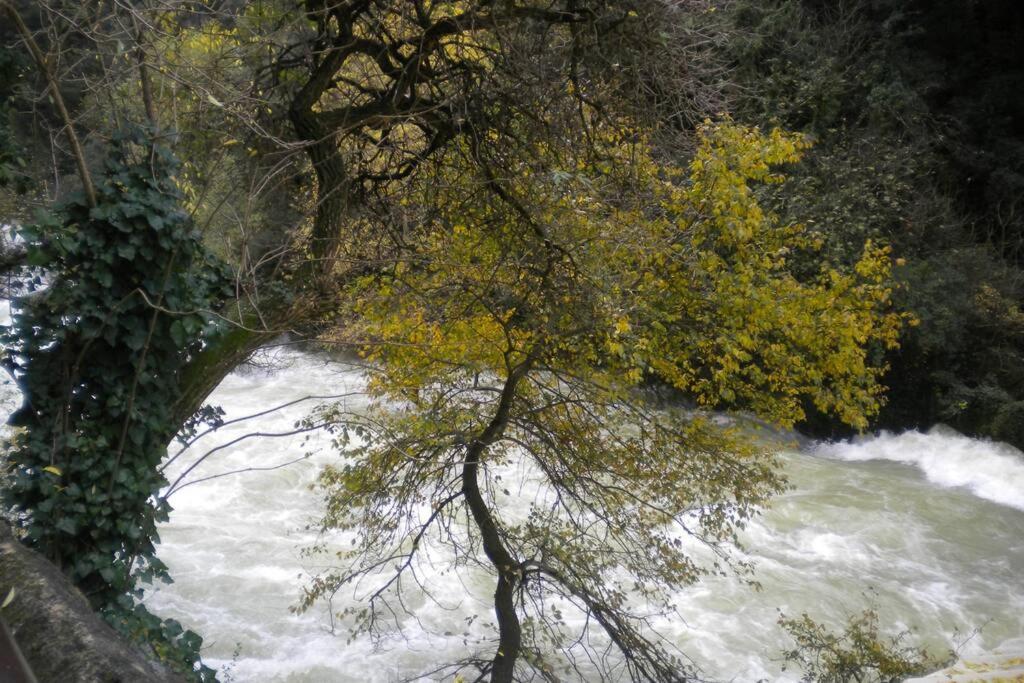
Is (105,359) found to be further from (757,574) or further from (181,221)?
(757,574)

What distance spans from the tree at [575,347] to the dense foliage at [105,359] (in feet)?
4.58

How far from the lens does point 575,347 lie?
5789mm

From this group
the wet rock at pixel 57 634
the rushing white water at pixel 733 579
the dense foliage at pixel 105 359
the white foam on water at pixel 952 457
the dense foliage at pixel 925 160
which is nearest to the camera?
the wet rock at pixel 57 634

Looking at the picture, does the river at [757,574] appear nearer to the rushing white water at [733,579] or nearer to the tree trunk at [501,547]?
the rushing white water at [733,579]

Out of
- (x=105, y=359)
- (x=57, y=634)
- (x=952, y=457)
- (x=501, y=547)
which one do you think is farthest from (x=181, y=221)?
(x=952, y=457)

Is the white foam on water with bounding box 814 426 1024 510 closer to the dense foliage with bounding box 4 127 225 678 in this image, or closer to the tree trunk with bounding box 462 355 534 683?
the tree trunk with bounding box 462 355 534 683

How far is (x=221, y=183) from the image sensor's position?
8.05 m

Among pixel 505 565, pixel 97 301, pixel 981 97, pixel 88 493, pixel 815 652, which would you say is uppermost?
pixel 981 97

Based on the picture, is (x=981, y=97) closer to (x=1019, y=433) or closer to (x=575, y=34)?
(x=1019, y=433)

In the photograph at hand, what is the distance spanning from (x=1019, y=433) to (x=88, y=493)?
1262 cm

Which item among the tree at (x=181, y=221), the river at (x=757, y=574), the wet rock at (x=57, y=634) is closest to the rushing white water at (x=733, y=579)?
the river at (x=757, y=574)

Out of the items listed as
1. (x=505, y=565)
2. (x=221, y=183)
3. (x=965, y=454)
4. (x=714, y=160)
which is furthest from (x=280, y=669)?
(x=965, y=454)

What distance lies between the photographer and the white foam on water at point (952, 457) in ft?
38.0

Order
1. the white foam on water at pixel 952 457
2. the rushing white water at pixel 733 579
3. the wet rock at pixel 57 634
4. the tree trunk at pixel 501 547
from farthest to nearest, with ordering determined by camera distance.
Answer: the white foam on water at pixel 952 457, the rushing white water at pixel 733 579, the tree trunk at pixel 501 547, the wet rock at pixel 57 634
